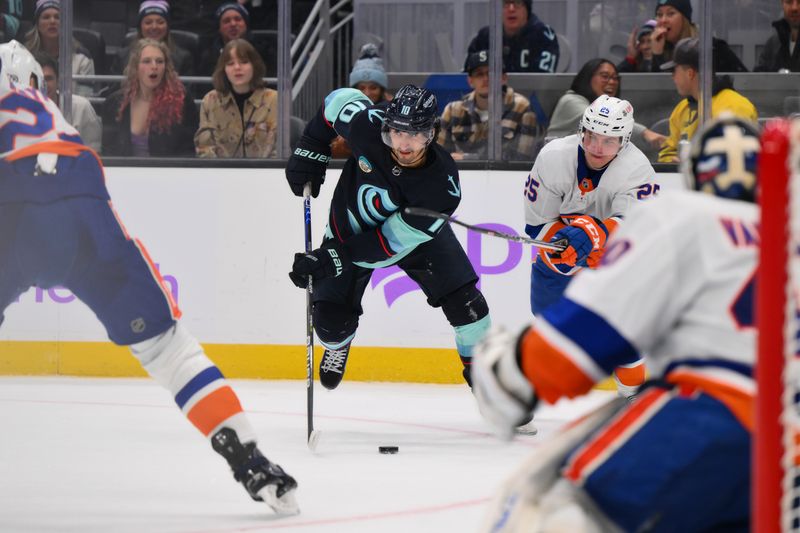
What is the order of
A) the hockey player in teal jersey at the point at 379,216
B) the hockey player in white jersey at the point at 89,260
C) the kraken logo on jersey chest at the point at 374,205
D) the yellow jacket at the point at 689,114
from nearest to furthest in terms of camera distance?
the hockey player in white jersey at the point at 89,260, the hockey player in teal jersey at the point at 379,216, the kraken logo on jersey chest at the point at 374,205, the yellow jacket at the point at 689,114

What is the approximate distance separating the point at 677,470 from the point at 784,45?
4.63 m

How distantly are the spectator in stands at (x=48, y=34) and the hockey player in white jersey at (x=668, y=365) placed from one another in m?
4.66

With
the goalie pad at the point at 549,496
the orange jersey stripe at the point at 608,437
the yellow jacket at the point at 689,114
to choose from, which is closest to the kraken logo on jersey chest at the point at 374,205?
the yellow jacket at the point at 689,114

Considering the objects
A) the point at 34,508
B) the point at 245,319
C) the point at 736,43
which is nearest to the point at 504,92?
the point at 736,43

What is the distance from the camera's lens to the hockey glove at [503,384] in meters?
1.61

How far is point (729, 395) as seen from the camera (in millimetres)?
1540

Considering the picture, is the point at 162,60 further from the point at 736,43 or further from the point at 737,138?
the point at 737,138

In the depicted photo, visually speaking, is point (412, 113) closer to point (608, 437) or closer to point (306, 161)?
point (306, 161)

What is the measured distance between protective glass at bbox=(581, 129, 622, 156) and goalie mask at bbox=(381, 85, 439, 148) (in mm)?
628

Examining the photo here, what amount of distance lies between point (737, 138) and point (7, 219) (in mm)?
1888

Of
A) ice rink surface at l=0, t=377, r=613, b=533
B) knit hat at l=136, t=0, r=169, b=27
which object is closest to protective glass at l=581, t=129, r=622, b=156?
ice rink surface at l=0, t=377, r=613, b=533

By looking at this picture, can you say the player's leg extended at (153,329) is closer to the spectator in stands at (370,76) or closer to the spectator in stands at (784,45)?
the spectator in stands at (370,76)

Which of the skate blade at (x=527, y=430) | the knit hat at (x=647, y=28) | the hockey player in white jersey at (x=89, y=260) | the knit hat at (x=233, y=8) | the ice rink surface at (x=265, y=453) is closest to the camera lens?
the hockey player in white jersey at (x=89, y=260)

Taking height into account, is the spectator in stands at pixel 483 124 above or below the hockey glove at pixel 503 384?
above
